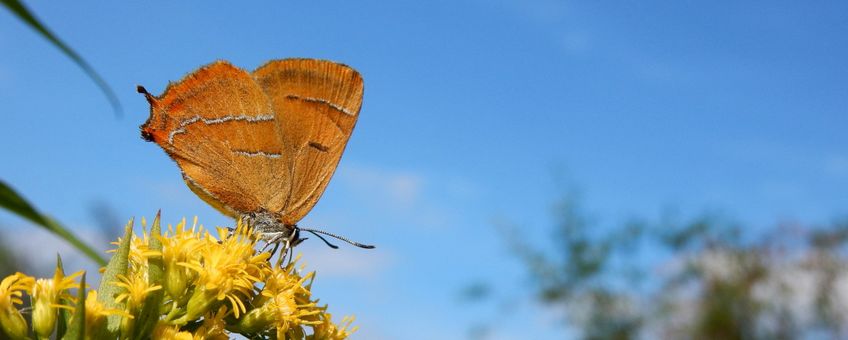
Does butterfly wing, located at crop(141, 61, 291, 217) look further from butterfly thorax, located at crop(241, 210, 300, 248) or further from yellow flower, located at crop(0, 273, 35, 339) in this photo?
yellow flower, located at crop(0, 273, 35, 339)

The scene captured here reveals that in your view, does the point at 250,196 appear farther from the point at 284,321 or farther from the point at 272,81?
the point at 284,321

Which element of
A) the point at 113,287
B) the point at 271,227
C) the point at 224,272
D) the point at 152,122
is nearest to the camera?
the point at 113,287

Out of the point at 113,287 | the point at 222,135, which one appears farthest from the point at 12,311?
the point at 222,135

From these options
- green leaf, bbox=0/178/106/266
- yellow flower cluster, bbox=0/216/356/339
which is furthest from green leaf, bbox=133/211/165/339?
green leaf, bbox=0/178/106/266

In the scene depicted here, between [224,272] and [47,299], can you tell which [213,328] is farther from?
[47,299]

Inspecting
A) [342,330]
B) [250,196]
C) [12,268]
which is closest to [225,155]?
[250,196]

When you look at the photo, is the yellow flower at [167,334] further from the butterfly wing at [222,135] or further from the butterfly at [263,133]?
the butterfly wing at [222,135]
